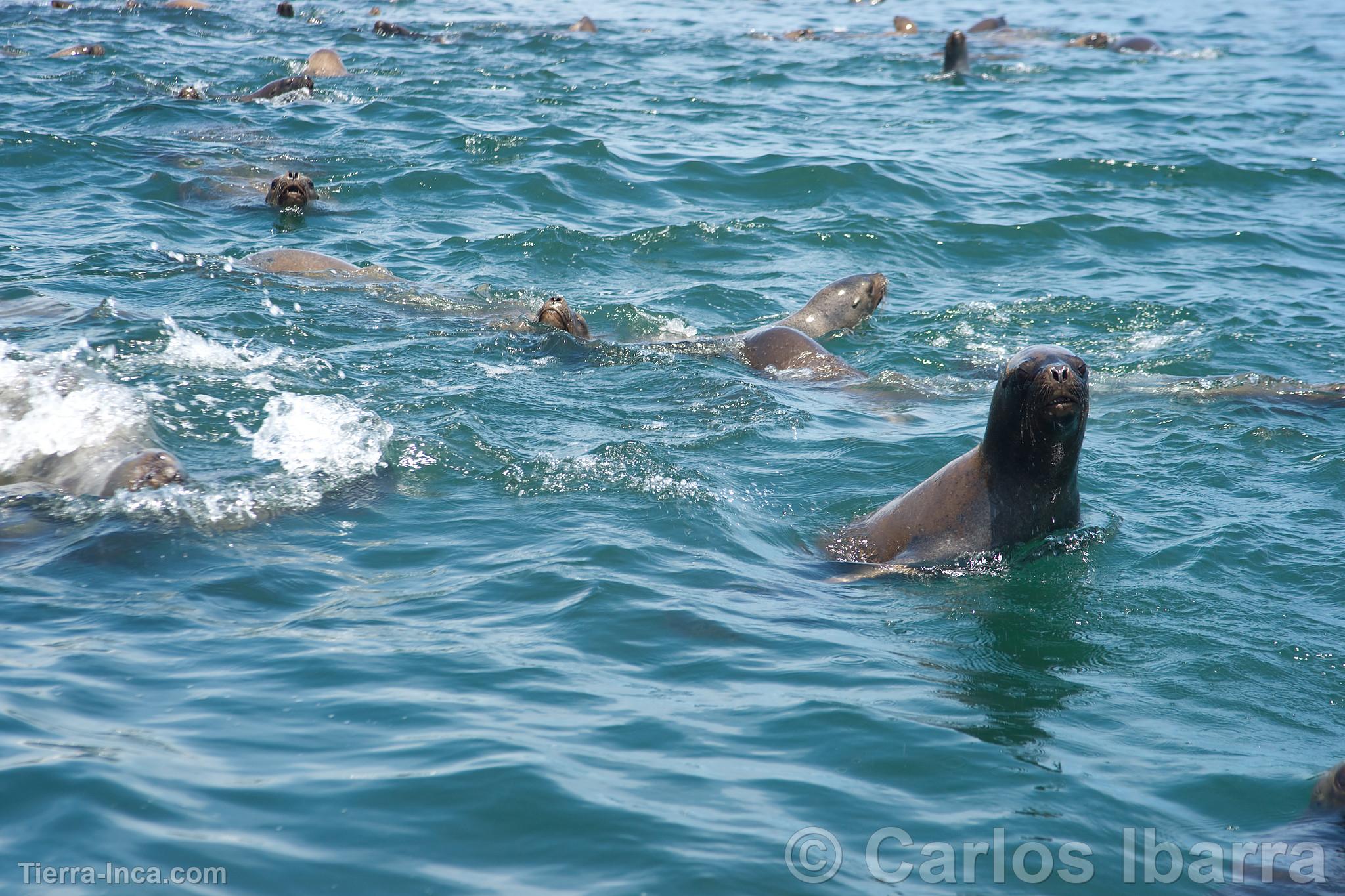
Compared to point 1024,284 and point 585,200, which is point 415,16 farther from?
point 1024,284

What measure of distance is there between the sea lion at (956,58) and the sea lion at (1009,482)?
15482 mm

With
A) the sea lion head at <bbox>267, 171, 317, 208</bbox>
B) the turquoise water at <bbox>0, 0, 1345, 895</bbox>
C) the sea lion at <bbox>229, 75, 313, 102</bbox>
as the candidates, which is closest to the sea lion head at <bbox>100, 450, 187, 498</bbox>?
the turquoise water at <bbox>0, 0, 1345, 895</bbox>

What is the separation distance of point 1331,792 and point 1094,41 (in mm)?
22432

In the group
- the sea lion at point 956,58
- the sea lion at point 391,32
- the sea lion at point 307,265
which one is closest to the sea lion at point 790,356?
the sea lion at point 307,265

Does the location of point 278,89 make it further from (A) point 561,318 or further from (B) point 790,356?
(B) point 790,356

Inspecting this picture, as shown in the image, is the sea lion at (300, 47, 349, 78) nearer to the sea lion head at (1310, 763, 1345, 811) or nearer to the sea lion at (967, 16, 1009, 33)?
the sea lion at (967, 16, 1009, 33)

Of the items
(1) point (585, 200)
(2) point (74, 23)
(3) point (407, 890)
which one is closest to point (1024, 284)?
(1) point (585, 200)

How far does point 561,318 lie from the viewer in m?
9.35

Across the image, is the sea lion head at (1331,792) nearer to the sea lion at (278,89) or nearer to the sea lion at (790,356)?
the sea lion at (790,356)

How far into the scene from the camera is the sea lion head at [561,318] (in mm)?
9344

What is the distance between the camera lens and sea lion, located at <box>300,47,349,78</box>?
18.7 metres

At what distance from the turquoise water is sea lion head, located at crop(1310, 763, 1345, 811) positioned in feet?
0.43

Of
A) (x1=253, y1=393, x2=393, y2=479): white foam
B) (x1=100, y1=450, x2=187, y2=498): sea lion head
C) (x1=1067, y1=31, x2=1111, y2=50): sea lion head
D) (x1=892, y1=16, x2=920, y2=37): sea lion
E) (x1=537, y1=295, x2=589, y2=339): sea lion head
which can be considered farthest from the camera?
(x1=892, y1=16, x2=920, y2=37): sea lion

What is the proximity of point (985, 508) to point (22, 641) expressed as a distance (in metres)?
4.27
